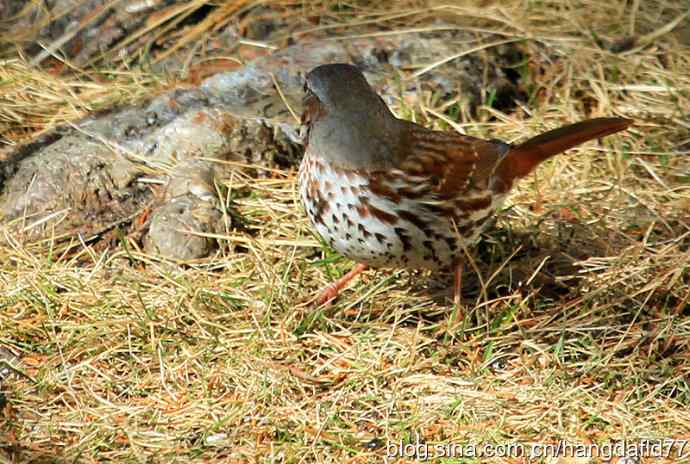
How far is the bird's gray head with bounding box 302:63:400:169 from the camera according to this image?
4344mm

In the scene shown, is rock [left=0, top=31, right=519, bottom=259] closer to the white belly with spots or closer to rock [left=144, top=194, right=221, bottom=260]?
rock [left=144, top=194, right=221, bottom=260]

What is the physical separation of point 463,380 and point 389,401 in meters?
0.32

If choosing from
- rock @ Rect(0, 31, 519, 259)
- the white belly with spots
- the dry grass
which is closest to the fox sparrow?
the white belly with spots

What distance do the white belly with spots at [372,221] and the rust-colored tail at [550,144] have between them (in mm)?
432

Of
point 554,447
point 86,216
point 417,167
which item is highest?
point 417,167

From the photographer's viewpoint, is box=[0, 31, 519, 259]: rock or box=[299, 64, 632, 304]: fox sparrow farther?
box=[0, 31, 519, 259]: rock

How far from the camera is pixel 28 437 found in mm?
4016

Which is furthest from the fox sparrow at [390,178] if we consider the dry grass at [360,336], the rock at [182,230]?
the rock at [182,230]

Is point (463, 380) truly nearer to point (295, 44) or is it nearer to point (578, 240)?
point (578, 240)

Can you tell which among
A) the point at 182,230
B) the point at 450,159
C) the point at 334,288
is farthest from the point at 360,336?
the point at 182,230

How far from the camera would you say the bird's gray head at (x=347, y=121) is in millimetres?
4344

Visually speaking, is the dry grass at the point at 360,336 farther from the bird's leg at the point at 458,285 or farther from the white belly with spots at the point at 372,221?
the white belly with spots at the point at 372,221

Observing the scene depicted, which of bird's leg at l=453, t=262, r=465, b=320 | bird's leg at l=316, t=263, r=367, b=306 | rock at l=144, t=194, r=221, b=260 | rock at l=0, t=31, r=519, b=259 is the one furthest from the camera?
rock at l=0, t=31, r=519, b=259

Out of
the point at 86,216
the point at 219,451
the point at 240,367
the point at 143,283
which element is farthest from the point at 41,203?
the point at 219,451
